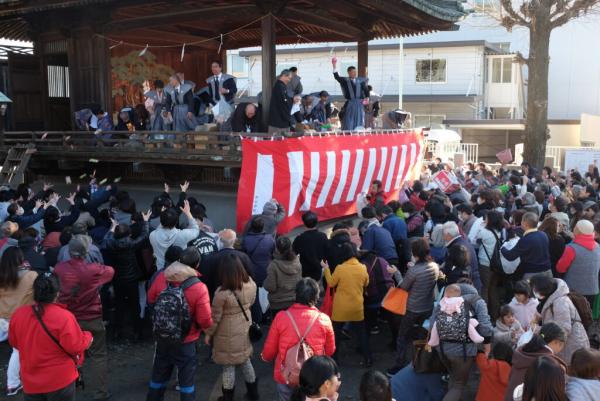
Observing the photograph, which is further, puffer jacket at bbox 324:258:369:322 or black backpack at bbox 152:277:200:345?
puffer jacket at bbox 324:258:369:322

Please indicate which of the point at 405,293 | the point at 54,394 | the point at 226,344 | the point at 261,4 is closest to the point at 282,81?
the point at 261,4

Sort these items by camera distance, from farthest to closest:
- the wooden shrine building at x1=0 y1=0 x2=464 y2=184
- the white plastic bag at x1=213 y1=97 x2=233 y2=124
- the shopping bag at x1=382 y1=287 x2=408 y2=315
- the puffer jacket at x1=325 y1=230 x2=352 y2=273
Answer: the white plastic bag at x1=213 y1=97 x2=233 y2=124 < the wooden shrine building at x1=0 y1=0 x2=464 y2=184 < the puffer jacket at x1=325 y1=230 x2=352 y2=273 < the shopping bag at x1=382 y1=287 x2=408 y2=315

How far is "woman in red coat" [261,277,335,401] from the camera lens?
4.13 metres

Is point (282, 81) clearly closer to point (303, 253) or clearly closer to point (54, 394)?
point (303, 253)

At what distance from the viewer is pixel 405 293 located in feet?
18.3

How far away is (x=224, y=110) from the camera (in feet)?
34.8

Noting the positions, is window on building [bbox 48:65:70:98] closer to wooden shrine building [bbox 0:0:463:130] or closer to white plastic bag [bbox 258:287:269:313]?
wooden shrine building [bbox 0:0:463:130]

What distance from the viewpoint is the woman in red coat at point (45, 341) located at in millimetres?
3949

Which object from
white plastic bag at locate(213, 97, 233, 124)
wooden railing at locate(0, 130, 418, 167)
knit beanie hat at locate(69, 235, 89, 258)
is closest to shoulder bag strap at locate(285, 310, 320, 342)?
knit beanie hat at locate(69, 235, 89, 258)

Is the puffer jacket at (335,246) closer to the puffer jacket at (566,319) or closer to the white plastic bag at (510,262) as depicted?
the white plastic bag at (510,262)

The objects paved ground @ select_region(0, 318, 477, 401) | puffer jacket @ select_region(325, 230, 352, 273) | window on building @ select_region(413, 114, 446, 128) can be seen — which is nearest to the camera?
paved ground @ select_region(0, 318, 477, 401)

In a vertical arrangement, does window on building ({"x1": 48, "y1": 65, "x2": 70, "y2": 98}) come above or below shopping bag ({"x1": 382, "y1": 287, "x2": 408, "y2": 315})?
above

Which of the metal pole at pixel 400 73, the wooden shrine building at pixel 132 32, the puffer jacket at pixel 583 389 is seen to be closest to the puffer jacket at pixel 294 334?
the puffer jacket at pixel 583 389

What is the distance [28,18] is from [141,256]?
356 inches
